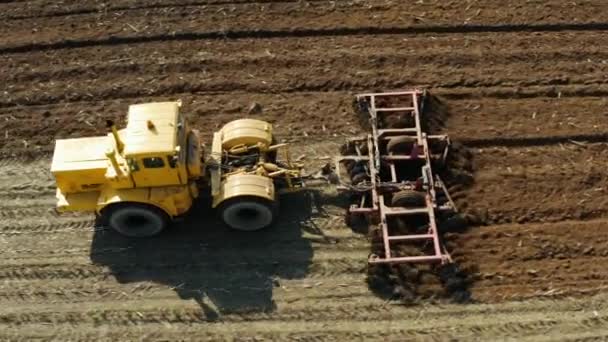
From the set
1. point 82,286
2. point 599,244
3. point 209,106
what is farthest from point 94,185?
point 599,244

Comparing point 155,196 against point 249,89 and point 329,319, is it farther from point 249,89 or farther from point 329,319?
point 249,89

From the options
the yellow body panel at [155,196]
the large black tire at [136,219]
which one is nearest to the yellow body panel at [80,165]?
the yellow body panel at [155,196]

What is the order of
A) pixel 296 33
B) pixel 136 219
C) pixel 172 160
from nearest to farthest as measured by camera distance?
pixel 172 160 → pixel 136 219 → pixel 296 33

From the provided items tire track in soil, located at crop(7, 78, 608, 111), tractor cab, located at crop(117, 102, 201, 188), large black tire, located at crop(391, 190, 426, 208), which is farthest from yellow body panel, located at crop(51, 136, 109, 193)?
large black tire, located at crop(391, 190, 426, 208)

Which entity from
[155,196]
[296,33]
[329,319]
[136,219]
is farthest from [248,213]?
[296,33]

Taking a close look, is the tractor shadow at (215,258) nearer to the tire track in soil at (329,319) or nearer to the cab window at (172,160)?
the tire track in soil at (329,319)

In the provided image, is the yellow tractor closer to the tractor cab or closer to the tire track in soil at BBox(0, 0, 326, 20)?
the tractor cab
